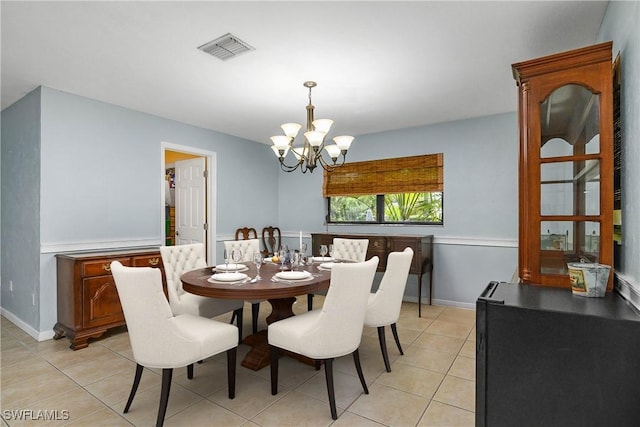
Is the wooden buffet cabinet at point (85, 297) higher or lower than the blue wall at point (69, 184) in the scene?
lower

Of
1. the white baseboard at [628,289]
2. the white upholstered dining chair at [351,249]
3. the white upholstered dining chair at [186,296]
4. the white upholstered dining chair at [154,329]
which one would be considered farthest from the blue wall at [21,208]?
the white baseboard at [628,289]

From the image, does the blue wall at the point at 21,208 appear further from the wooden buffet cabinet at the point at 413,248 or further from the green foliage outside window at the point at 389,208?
the green foliage outside window at the point at 389,208

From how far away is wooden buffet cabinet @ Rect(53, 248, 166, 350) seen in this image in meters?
3.07

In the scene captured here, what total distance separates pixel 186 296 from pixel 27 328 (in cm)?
198

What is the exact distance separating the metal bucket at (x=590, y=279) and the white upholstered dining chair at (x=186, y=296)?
2415mm

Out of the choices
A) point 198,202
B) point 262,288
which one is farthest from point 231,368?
point 198,202

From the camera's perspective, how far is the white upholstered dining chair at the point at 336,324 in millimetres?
1944

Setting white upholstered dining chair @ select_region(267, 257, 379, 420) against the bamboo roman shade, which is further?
the bamboo roman shade

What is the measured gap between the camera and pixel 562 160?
1.76 metres

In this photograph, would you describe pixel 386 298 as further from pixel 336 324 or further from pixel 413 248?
pixel 413 248

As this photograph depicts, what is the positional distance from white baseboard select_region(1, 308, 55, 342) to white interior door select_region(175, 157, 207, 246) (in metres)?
2.01

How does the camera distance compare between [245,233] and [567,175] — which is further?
[245,233]

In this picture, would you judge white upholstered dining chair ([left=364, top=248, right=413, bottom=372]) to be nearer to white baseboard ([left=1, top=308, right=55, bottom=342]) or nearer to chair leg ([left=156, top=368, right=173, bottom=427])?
chair leg ([left=156, top=368, right=173, bottom=427])

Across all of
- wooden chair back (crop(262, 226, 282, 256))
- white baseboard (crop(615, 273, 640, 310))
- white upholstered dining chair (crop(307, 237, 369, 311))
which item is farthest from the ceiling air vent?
wooden chair back (crop(262, 226, 282, 256))
